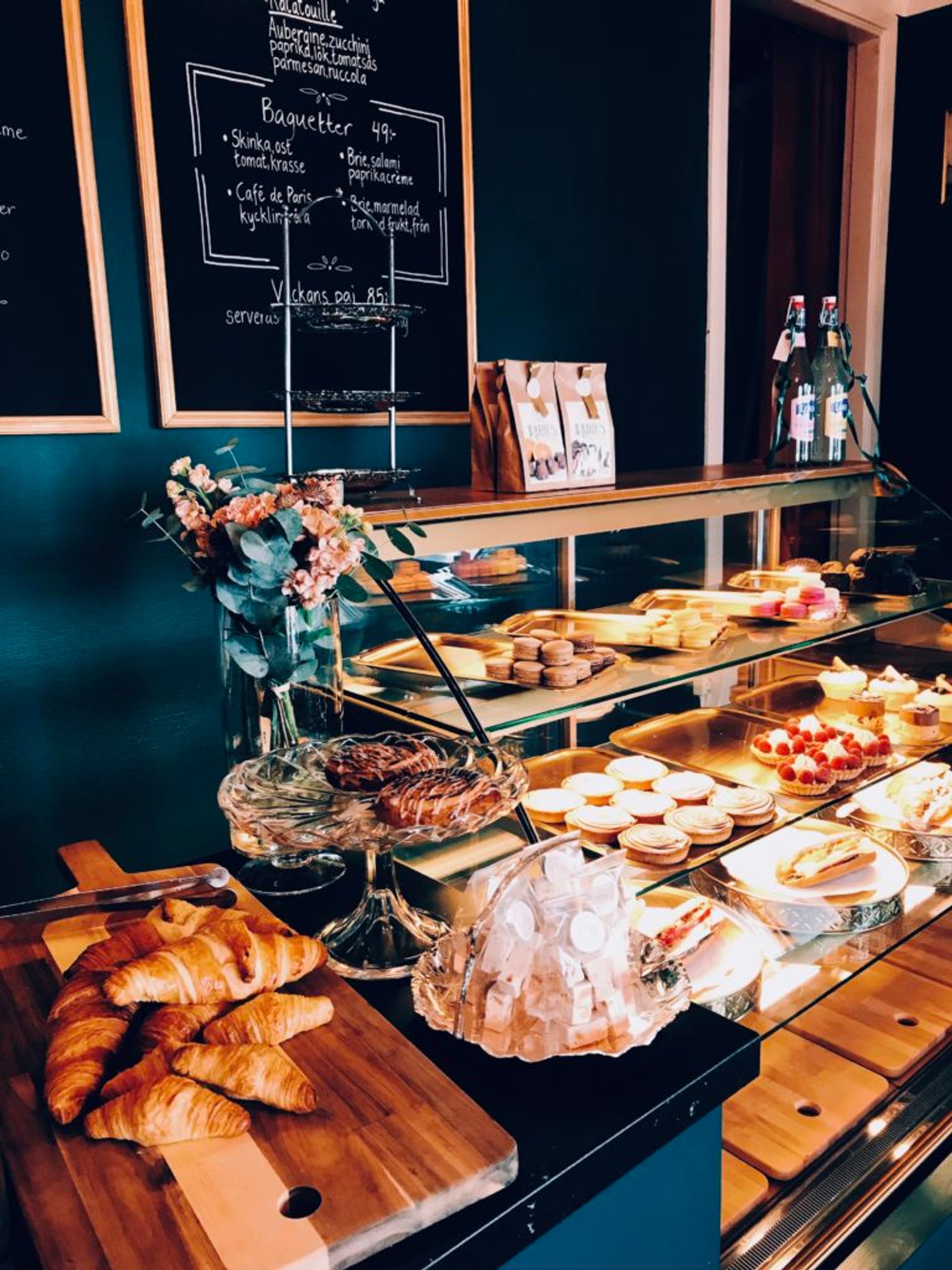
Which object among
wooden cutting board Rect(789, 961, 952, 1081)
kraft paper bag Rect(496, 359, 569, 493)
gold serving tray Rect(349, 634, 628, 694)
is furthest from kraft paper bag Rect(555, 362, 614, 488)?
wooden cutting board Rect(789, 961, 952, 1081)

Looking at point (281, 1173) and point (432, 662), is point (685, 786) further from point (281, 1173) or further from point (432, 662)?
point (281, 1173)

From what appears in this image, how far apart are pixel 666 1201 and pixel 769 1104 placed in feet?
2.64

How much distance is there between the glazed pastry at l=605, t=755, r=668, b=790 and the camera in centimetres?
189

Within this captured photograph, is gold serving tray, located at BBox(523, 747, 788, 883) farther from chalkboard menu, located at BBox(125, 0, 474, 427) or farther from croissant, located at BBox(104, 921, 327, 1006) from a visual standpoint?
chalkboard menu, located at BBox(125, 0, 474, 427)

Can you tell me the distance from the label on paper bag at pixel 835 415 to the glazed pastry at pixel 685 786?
1.07m

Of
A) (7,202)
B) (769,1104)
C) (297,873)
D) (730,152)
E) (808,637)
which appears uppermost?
(730,152)

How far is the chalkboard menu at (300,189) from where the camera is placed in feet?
6.75

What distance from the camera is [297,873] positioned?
1.48m

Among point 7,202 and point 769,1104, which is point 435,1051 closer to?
point 769,1104

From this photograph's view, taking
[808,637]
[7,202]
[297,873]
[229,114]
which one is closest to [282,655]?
[297,873]

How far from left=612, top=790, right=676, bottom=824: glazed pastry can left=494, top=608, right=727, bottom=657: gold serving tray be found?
270mm

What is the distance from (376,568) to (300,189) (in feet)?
4.05

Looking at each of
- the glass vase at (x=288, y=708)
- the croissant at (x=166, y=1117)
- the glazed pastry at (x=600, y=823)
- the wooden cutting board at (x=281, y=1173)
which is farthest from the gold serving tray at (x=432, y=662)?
the croissant at (x=166, y=1117)

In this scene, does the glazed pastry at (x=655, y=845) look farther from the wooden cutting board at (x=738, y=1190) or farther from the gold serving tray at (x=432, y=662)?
the wooden cutting board at (x=738, y=1190)
